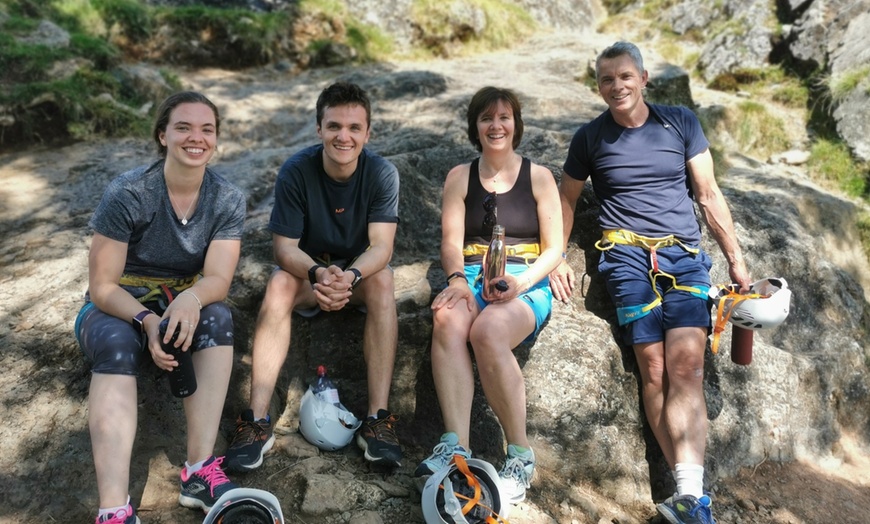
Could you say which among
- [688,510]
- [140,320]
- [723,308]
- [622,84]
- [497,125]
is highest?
[622,84]

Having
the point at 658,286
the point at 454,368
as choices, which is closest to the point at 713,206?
the point at 658,286

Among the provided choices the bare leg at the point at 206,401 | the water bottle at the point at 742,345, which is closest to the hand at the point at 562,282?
the water bottle at the point at 742,345

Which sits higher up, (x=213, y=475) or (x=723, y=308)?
(x=723, y=308)

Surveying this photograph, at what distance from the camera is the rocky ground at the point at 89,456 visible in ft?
11.1

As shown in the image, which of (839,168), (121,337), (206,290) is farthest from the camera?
(839,168)

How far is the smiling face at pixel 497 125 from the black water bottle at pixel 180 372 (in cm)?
219

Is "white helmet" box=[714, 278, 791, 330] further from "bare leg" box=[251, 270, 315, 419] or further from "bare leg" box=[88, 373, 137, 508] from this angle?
"bare leg" box=[88, 373, 137, 508]

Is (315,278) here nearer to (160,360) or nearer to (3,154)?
(160,360)

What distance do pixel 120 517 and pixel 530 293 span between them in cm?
249

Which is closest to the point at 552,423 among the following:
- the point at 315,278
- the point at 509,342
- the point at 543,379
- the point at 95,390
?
the point at 543,379

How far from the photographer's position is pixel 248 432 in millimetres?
3615

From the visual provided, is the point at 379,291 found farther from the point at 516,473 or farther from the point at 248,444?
the point at 516,473

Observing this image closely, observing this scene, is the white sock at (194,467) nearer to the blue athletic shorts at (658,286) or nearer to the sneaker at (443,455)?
the sneaker at (443,455)

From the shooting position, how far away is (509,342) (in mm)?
3775
